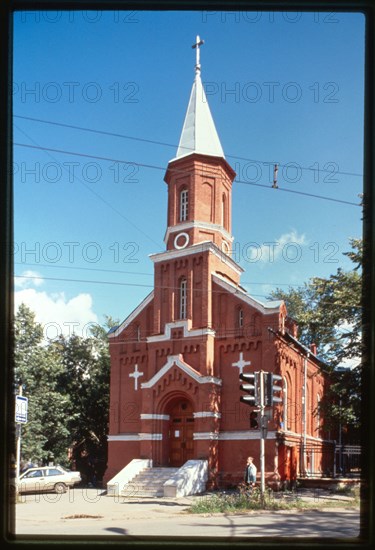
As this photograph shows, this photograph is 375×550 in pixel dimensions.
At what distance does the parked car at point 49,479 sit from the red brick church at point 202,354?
181cm

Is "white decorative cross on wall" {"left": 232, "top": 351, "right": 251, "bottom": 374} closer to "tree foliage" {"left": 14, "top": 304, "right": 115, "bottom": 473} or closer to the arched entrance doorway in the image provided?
the arched entrance doorway

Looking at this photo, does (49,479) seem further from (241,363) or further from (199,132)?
(199,132)

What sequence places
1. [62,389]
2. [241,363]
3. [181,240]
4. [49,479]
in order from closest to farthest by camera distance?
1. [62,389]
2. [49,479]
3. [241,363]
4. [181,240]

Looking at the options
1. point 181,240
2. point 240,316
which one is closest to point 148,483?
point 240,316

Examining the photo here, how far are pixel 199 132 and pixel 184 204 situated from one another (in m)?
2.39

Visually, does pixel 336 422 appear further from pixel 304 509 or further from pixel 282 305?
pixel 304 509

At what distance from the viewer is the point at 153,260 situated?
61.8ft

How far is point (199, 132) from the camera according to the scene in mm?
18750

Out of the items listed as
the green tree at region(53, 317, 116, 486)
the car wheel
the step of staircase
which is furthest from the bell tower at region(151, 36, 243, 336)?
the car wheel

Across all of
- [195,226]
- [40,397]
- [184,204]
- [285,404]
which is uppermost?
[184,204]

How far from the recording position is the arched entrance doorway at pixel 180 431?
1762 cm

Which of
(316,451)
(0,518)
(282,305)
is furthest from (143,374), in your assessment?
(0,518)

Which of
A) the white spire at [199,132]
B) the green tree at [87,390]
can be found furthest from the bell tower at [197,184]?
A: the green tree at [87,390]

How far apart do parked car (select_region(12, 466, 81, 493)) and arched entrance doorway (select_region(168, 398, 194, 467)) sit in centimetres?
301
